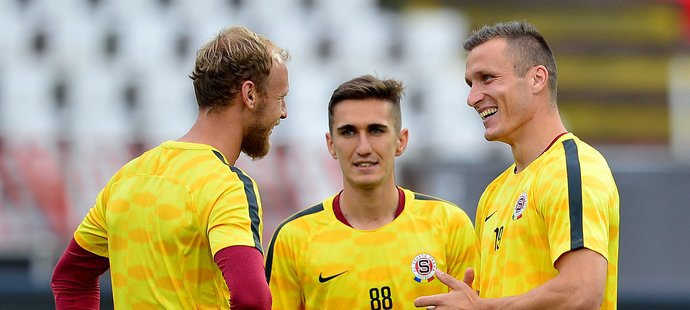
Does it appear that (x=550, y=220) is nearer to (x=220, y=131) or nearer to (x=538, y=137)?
(x=538, y=137)

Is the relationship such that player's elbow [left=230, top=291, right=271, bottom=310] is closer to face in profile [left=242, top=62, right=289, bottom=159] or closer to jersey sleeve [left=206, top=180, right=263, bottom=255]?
jersey sleeve [left=206, top=180, right=263, bottom=255]

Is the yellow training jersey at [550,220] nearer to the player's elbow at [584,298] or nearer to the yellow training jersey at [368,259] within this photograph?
the player's elbow at [584,298]

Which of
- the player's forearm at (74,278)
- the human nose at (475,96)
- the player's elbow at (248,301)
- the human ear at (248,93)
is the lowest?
the player's elbow at (248,301)

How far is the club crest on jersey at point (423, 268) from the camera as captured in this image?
5227mm

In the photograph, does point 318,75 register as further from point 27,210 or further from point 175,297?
point 175,297

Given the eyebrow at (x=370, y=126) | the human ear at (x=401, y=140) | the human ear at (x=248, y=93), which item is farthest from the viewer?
the human ear at (x=401, y=140)

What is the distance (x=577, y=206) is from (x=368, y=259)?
151 cm

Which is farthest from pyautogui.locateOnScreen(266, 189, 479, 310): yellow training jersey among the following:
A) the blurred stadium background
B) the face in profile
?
the blurred stadium background

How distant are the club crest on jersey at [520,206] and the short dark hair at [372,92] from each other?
1.37 meters

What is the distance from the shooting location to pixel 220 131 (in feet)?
14.5

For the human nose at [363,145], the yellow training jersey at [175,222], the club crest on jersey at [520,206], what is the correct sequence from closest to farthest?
1. the yellow training jersey at [175,222]
2. the club crest on jersey at [520,206]
3. the human nose at [363,145]

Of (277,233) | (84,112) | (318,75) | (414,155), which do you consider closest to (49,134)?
(84,112)

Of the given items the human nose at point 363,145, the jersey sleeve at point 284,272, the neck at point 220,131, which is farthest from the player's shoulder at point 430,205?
the neck at point 220,131

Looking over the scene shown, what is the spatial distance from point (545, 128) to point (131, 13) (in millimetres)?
15273
